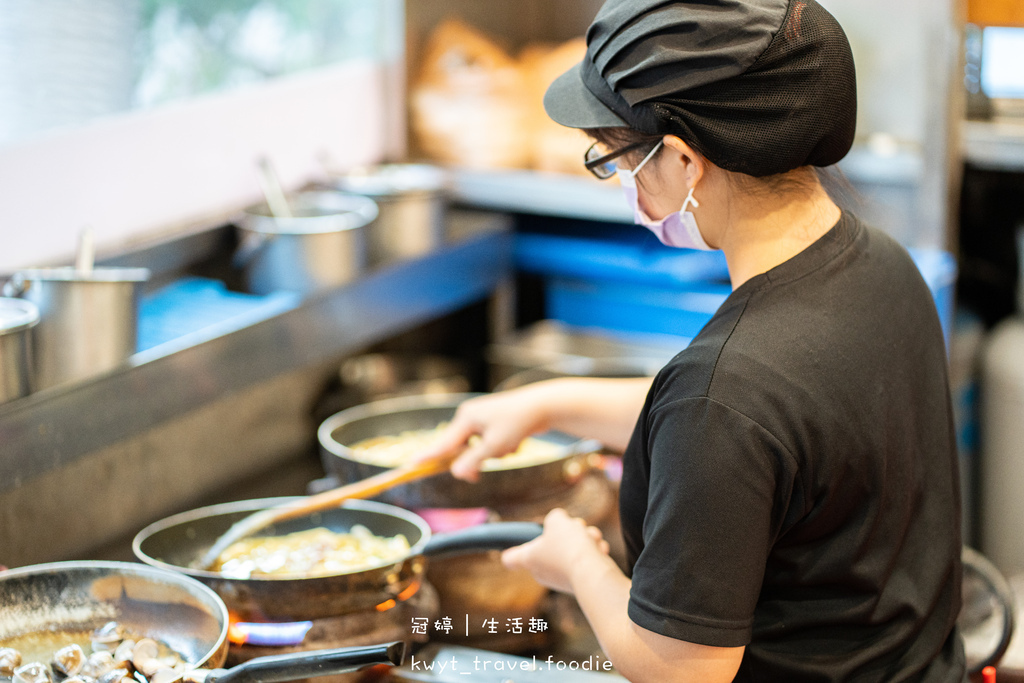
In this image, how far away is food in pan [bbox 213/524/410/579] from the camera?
148 cm

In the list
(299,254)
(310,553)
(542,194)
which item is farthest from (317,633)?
(542,194)

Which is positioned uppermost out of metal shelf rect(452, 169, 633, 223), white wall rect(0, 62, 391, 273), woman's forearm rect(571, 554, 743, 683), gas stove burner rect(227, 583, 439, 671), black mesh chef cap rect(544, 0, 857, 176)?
black mesh chef cap rect(544, 0, 857, 176)

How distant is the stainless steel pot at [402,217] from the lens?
7.29ft

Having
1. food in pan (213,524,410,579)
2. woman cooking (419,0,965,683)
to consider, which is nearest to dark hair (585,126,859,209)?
woman cooking (419,0,965,683)

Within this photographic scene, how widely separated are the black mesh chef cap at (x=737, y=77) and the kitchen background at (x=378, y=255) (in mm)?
263

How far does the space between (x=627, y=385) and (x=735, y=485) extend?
59 centimetres

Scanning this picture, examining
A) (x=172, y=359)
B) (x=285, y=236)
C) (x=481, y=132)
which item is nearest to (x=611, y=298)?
(x=481, y=132)

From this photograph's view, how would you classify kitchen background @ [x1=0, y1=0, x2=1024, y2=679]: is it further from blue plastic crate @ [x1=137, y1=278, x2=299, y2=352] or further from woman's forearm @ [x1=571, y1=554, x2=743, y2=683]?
woman's forearm @ [x1=571, y1=554, x2=743, y2=683]

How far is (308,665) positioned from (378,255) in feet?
4.26

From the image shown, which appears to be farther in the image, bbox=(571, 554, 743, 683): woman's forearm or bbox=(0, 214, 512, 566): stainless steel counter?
bbox=(0, 214, 512, 566): stainless steel counter

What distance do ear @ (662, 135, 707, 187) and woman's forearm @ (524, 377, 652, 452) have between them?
0.51 m

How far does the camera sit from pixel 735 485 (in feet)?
3.06

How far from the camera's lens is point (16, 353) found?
1389 mm

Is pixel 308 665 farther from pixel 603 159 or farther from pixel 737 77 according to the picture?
pixel 737 77
